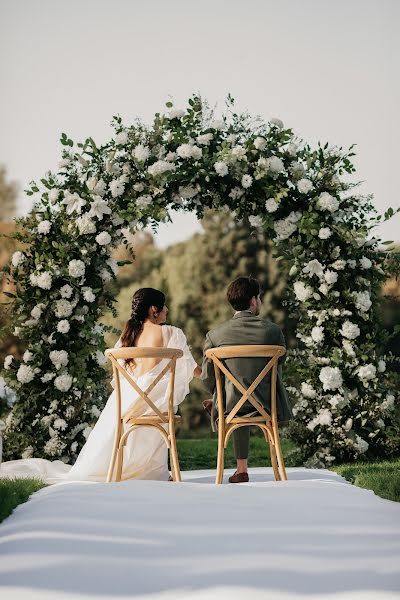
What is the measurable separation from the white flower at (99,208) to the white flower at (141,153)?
554 mm

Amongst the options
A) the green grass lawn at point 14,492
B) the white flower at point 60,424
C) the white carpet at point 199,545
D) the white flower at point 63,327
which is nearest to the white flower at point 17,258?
the white flower at point 63,327

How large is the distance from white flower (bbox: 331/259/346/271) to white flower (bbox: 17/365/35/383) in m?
3.15

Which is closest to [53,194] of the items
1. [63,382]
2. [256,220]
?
[63,382]

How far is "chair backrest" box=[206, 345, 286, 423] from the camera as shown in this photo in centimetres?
590

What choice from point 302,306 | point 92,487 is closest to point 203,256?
point 302,306

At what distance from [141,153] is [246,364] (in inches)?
119

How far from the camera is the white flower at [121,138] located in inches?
327

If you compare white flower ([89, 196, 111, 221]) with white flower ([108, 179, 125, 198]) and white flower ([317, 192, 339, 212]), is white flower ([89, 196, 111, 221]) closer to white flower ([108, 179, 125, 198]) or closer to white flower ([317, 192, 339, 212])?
white flower ([108, 179, 125, 198])

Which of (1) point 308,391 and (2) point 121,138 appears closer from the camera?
(1) point 308,391

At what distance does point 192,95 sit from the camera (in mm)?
8242

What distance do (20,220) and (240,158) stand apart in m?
2.31

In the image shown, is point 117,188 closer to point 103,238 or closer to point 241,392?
point 103,238

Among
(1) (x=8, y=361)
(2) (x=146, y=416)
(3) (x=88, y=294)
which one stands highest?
(3) (x=88, y=294)

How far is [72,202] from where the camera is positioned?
27.5 ft
